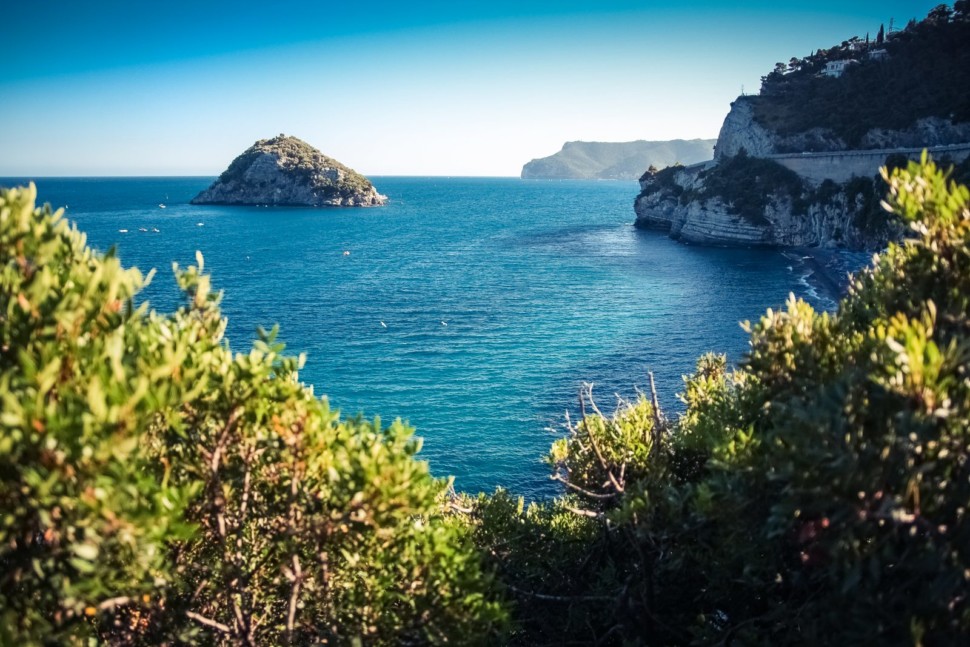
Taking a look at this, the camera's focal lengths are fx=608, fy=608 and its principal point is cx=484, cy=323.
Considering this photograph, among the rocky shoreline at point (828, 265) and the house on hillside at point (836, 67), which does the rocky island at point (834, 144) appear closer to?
the house on hillside at point (836, 67)

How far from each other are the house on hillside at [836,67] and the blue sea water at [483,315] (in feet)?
183

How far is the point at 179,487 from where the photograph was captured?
8594 millimetres

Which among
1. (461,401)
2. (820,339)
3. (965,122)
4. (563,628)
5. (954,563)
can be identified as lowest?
(461,401)

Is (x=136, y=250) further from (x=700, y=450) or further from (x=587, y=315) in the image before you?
(x=700, y=450)

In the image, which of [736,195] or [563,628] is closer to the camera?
[563,628]

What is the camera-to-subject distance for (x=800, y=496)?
8.00m

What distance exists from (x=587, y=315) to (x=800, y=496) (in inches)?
2697

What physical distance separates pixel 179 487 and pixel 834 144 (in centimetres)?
13894

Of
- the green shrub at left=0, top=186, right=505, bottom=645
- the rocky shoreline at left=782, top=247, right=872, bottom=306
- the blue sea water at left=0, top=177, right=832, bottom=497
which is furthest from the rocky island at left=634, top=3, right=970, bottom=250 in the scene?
the green shrub at left=0, top=186, right=505, bottom=645

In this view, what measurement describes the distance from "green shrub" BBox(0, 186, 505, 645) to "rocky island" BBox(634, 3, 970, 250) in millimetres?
104408


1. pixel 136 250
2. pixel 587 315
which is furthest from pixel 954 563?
pixel 136 250

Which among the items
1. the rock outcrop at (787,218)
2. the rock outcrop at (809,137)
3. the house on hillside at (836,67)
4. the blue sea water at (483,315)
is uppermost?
the house on hillside at (836,67)

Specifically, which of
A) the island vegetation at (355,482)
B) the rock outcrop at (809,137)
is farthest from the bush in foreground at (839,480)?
the rock outcrop at (809,137)

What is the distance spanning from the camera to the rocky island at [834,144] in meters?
106
